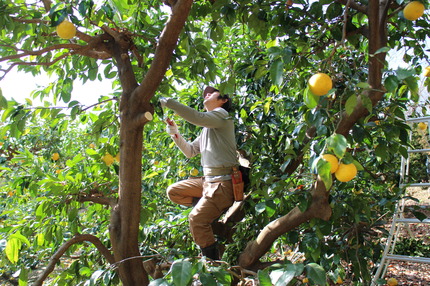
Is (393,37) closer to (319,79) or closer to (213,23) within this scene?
(213,23)

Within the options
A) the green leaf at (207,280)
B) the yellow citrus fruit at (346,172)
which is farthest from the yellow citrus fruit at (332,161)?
the green leaf at (207,280)

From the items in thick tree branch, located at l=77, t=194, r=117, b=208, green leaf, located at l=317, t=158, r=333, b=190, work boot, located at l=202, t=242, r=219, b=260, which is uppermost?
green leaf, located at l=317, t=158, r=333, b=190

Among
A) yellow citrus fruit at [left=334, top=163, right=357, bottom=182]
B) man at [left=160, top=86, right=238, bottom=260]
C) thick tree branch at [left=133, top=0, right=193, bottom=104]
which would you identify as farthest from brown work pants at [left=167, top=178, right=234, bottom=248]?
yellow citrus fruit at [left=334, top=163, right=357, bottom=182]

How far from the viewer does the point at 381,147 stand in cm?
159

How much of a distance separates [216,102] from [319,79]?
136 cm

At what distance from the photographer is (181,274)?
1.00m

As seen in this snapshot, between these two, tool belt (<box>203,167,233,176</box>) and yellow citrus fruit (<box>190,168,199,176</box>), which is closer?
tool belt (<box>203,167,233,176</box>)

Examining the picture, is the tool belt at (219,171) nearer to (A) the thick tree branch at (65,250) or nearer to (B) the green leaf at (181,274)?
(A) the thick tree branch at (65,250)

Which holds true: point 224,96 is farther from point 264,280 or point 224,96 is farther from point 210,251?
point 264,280

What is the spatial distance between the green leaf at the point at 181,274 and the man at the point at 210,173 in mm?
1025

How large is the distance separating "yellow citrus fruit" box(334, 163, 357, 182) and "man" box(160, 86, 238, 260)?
1050 mm

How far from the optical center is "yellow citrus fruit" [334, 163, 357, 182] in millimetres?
1022

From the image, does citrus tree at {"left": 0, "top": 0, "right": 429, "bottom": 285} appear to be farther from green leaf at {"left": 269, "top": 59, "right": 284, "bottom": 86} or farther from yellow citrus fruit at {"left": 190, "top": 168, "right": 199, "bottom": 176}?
yellow citrus fruit at {"left": 190, "top": 168, "right": 199, "bottom": 176}

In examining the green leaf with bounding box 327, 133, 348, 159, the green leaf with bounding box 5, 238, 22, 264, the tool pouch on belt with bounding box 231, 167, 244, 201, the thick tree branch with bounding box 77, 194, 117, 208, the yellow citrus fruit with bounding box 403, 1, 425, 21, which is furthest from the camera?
the tool pouch on belt with bounding box 231, 167, 244, 201
